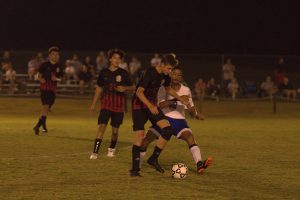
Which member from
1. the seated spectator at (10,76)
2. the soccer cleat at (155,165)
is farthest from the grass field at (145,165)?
the seated spectator at (10,76)

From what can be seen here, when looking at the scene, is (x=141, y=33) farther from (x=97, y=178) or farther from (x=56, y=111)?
(x=97, y=178)

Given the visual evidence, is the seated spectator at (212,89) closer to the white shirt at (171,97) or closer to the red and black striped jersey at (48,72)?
the red and black striped jersey at (48,72)

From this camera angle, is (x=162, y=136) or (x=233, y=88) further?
(x=233, y=88)

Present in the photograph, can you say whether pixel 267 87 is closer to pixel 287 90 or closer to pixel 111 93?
pixel 287 90

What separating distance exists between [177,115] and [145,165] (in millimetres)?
1306

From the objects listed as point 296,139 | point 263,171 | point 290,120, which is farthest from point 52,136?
point 290,120

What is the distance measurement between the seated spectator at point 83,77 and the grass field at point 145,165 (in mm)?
9704

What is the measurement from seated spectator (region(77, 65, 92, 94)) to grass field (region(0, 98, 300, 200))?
9.70 m

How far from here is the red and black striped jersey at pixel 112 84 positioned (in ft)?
43.2

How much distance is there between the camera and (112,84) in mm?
13266

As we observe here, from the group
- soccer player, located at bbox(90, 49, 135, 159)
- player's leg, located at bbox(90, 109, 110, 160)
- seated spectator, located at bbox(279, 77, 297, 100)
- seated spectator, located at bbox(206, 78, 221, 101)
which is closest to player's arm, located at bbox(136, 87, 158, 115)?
soccer player, located at bbox(90, 49, 135, 159)

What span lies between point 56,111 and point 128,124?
24.1 ft

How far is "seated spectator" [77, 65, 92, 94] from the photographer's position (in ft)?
110

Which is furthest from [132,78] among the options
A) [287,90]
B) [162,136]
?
[162,136]
